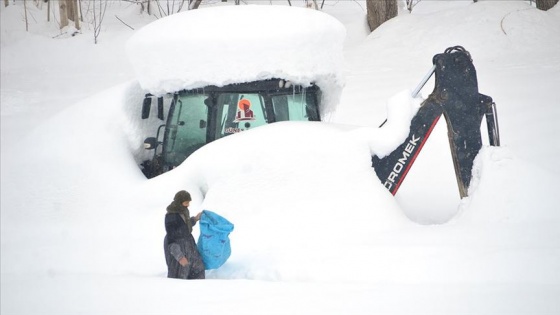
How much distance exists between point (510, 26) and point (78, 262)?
11.0 meters

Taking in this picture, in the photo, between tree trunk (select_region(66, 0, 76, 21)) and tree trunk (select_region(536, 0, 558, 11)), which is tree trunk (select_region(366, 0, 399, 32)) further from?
tree trunk (select_region(66, 0, 76, 21))

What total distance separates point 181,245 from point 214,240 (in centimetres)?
27

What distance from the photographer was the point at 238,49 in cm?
710

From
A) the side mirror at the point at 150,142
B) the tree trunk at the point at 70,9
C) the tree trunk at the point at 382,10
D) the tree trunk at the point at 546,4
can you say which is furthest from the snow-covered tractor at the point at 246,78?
the tree trunk at the point at 70,9

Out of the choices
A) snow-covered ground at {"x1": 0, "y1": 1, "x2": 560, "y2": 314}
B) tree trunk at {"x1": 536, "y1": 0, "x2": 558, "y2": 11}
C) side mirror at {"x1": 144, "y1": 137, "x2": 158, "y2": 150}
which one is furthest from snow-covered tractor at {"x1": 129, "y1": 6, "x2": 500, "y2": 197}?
tree trunk at {"x1": 536, "y1": 0, "x2": 558, "y2": 11}

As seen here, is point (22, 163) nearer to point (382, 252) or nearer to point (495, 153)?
point (382, 252)

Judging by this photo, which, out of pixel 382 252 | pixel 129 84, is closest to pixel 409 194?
pixel 382 252

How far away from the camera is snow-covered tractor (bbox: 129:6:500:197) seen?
7.08m

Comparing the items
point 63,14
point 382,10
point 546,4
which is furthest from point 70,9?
point 546,4

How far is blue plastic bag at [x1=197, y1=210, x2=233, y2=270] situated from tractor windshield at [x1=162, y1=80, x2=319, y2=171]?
166 cm

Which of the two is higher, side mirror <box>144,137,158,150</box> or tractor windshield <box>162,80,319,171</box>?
tractor windshield <box>162,80,319,171</box>

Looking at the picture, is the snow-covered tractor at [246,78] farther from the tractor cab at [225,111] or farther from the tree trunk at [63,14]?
the tree trunk at [63,14]

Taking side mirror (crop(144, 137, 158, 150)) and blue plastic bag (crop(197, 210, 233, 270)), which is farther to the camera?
side mirror (crop(144, 137, 158, 150))

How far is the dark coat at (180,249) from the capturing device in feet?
19.1
